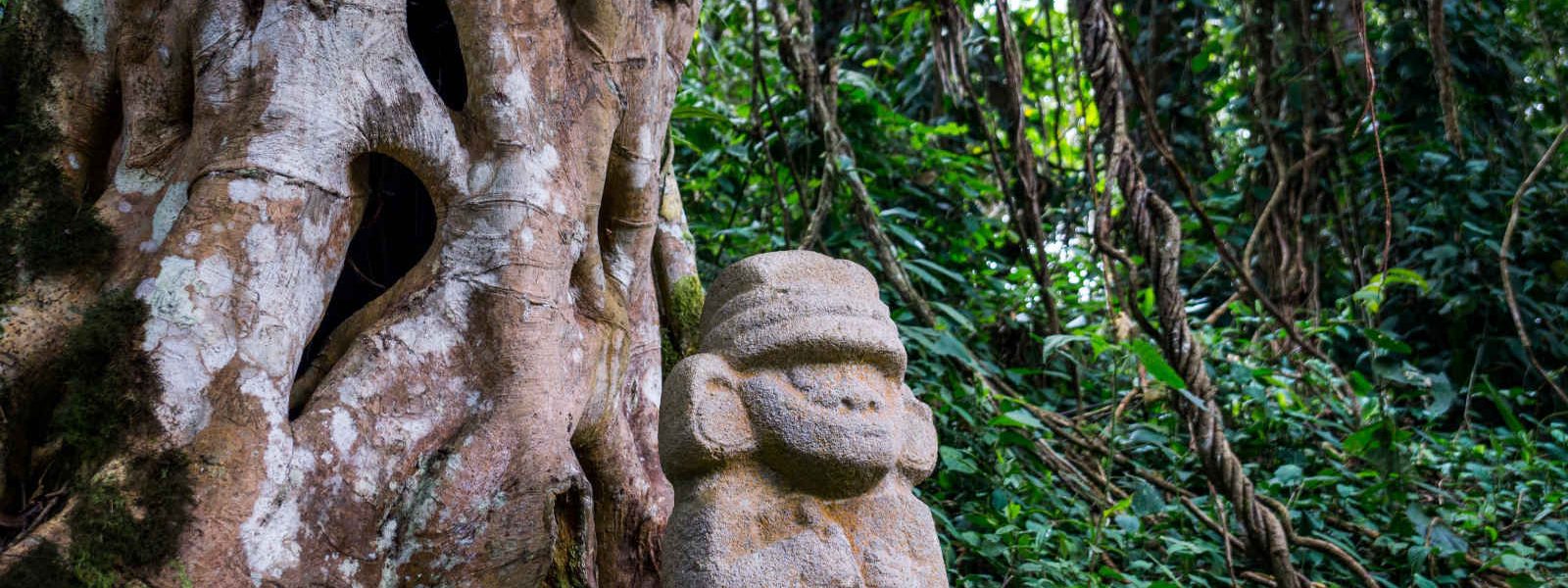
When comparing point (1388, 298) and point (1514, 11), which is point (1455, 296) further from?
point (1514, 11)

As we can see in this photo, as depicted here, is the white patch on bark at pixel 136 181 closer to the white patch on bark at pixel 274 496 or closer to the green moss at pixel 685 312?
the white patch on bark at pixel 274 496

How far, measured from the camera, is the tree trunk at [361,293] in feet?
6.72

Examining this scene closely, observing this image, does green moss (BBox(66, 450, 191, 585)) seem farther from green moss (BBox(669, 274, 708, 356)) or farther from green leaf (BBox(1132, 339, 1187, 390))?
green leaf (BBox(1132, 339, 1187, 390))

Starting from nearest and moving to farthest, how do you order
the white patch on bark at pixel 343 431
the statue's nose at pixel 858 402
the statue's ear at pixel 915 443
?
the white patch on bark at pixel 343 431, the statue's nose at pixel 858 402, the statue's ear at pixel 915 443

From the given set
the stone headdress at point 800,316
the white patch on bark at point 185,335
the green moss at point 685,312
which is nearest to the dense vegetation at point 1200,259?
the green moss at point 685,312

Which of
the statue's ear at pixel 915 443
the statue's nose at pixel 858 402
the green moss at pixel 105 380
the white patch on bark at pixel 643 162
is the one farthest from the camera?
the white patch on bark at pixel 643 162

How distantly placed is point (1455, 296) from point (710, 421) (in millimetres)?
4569

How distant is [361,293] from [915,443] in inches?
53.8

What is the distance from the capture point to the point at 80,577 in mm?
1812

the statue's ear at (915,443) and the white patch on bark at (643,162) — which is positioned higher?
the white patch on bark at (643,162)

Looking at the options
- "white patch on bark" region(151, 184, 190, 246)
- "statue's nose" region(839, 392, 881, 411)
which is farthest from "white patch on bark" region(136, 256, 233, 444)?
"statue's nose" region(839, 392, 881, 411)

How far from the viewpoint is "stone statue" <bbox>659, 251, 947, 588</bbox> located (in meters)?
2.25

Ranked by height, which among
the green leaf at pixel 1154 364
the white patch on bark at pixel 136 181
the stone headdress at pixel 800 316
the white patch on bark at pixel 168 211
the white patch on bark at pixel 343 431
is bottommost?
the green leaf at pixel 1154 364

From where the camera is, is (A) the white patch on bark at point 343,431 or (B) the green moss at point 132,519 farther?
(A) the white patch on bark at point 343,431
